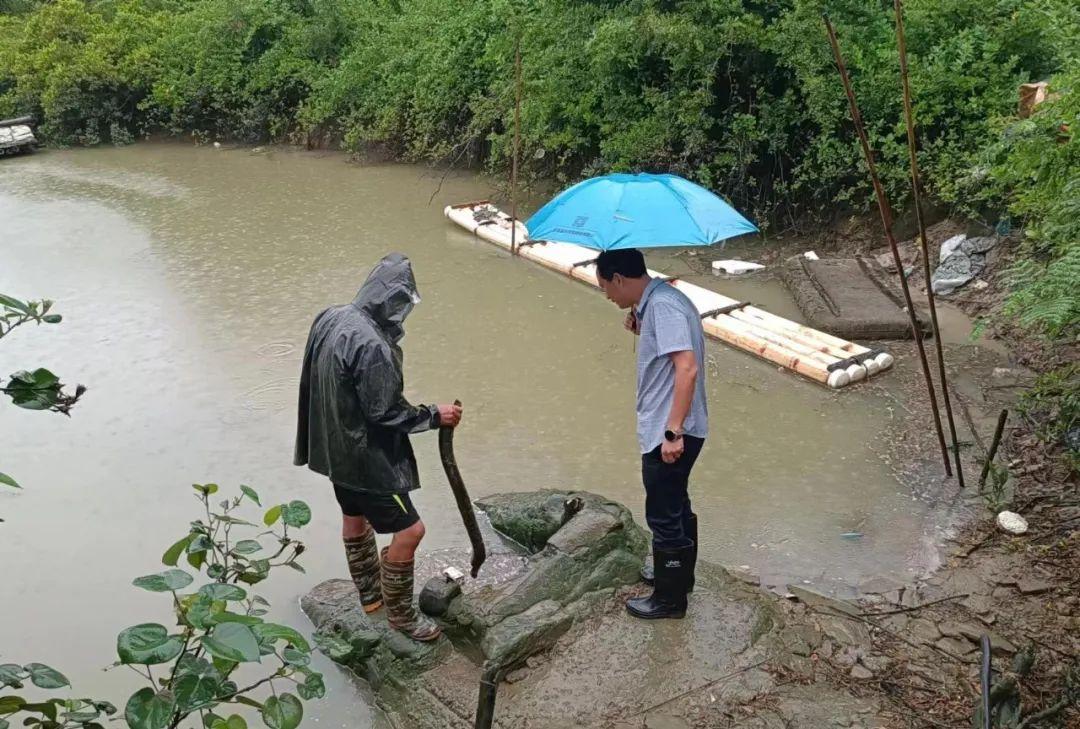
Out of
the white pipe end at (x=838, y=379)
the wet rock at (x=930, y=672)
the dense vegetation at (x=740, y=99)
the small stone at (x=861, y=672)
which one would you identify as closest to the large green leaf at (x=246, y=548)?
the small stone at (x=861, y=672)

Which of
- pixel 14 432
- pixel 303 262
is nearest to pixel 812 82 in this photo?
pixel 303 262

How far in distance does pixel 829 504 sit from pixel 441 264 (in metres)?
5.05

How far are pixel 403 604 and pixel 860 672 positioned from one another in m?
1.77

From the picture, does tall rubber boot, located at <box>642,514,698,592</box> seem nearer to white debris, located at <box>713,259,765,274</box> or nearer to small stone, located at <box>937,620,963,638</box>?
small stone, located at <box>937,620,963,638</box>

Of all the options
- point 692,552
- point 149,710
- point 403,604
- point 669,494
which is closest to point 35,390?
point 149,710

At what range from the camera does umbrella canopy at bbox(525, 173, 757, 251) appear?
3.01 metres

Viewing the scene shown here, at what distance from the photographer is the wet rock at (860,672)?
3.11 meters

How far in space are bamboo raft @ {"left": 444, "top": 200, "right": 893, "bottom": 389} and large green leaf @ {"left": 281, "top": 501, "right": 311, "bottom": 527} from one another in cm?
287

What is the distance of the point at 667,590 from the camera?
335 centimetres

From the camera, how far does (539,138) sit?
33.9 ft

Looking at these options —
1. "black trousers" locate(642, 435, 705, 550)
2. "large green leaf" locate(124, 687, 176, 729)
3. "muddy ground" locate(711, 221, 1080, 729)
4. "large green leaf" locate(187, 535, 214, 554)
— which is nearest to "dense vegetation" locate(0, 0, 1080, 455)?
"muddy ground" locate(711, 221, 1080, 729)

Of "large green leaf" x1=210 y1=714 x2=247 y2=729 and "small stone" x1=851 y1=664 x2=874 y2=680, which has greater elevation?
"large green leaf" x1=210 y1=714 x2=247 y2=729

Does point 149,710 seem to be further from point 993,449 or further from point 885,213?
point 993,449

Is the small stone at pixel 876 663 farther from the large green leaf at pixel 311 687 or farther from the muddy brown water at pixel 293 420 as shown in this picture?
the large green leaf at pixel 311 687
